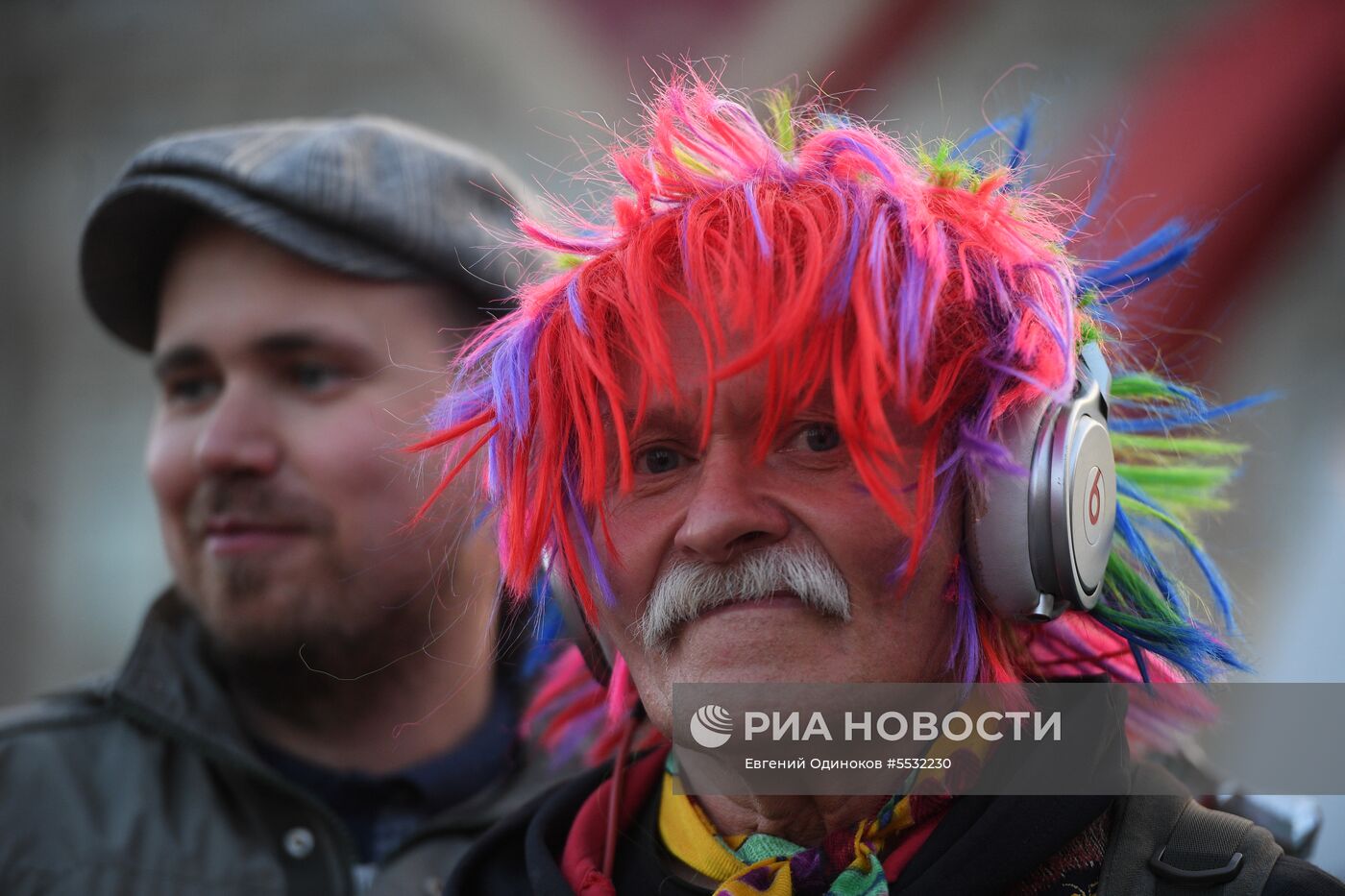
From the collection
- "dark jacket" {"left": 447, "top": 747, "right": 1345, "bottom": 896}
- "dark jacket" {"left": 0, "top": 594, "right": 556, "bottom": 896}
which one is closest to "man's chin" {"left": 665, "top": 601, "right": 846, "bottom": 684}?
"dark jacket" {"left": 447, "top": 747, "right": 1345, "bottom": 896}

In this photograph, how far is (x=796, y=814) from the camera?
1358 mm

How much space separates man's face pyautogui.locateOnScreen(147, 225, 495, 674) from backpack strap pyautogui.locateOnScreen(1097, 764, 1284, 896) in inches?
46.6

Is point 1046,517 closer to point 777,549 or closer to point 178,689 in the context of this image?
point 777,549

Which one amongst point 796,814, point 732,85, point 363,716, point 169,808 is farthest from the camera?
point 732,85

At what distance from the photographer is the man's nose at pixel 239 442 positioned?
6.81 feet

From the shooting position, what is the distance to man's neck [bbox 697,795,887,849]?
134cm

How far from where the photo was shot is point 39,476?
514 centimetres

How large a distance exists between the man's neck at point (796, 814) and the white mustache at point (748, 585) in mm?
230

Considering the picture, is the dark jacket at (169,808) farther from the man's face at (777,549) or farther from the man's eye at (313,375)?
the man's face at (777,549)

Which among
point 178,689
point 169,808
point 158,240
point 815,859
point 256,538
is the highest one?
point 158,240

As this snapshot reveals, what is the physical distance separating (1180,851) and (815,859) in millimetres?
383

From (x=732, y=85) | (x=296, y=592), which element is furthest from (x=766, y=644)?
(x=732, y=85)

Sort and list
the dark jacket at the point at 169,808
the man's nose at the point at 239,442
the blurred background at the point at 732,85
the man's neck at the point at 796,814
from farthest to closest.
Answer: the blurred background at the point at 732,85 → the man's nose at the point at 239,442 → the dark jacket at the point at 169,808 → the man's neck at the point at 796,814

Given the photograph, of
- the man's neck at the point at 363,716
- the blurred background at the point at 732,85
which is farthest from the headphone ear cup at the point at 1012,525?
the man's neck at the point at 363,716
